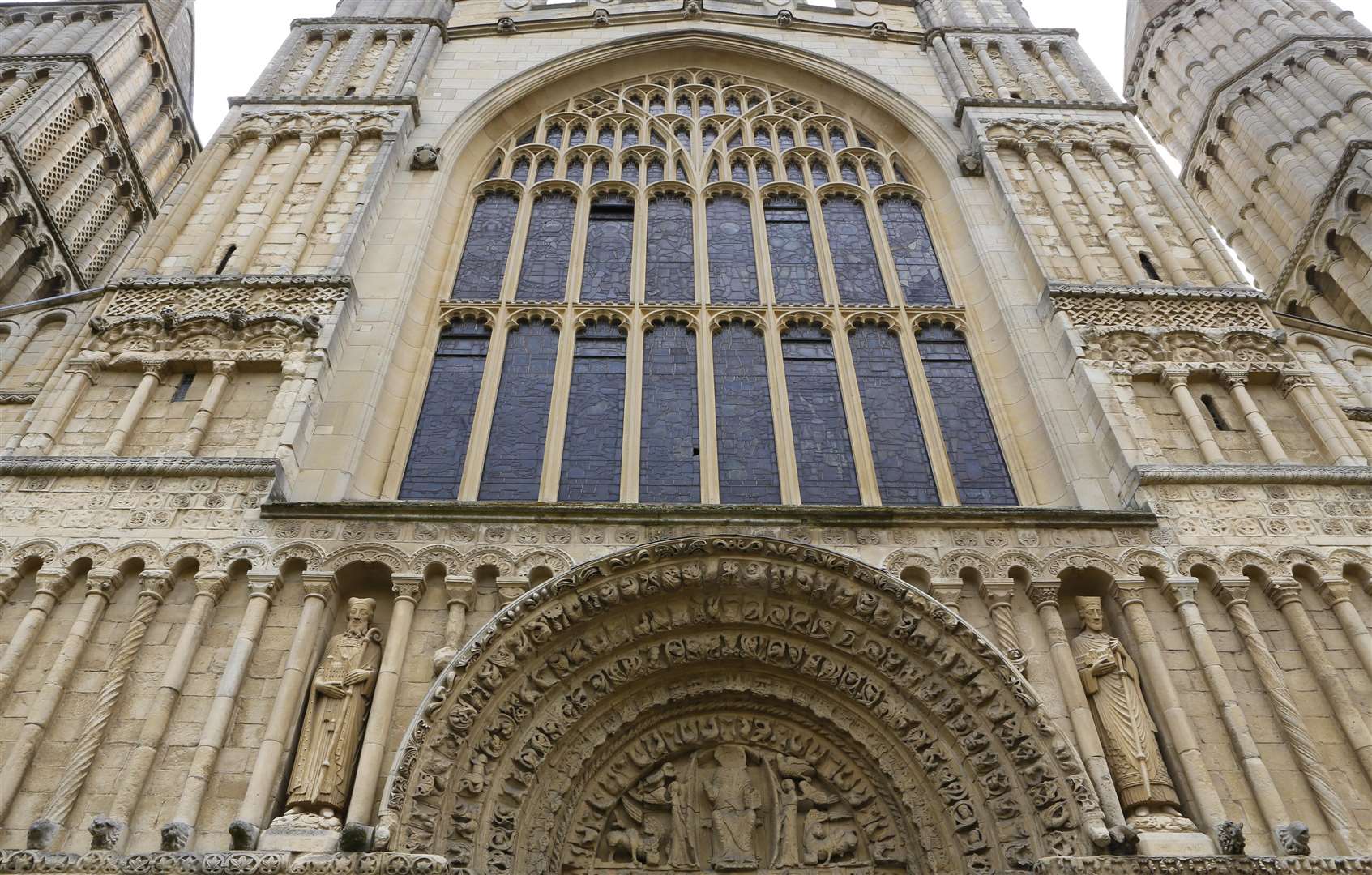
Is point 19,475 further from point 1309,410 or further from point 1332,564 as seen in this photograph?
point 1309,410

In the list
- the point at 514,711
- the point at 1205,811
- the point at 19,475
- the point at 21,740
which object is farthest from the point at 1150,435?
the point at 19,475

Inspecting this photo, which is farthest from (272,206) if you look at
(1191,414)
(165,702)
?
(1191,414)

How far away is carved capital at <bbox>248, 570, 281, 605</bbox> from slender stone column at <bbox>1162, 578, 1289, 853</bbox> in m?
7.60

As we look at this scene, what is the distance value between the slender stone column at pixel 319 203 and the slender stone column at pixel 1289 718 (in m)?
10.3

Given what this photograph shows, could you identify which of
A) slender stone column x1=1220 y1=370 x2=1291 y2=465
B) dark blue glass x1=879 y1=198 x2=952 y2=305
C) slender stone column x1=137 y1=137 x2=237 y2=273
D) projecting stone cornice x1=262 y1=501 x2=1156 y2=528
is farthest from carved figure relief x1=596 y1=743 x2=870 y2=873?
slender stone column x1=137 y1=137 x2=237 y2=273

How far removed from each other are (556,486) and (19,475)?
496cm

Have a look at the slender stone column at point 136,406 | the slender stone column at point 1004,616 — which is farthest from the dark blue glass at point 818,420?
the slender stone column at point 136,406

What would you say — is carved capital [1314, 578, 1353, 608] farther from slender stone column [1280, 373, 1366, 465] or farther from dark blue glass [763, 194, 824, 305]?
dark blue glass [763, 194, 824, 305]

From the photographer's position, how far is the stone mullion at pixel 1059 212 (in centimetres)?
1215

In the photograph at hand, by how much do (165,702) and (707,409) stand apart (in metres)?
6.07

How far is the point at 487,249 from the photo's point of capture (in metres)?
13.9

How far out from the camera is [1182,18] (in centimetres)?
2680

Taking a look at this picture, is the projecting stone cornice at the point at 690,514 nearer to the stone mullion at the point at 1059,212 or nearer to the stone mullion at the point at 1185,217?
the stone mullion at the point at 1059,212

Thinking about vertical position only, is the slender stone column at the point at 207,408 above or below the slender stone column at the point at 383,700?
above
